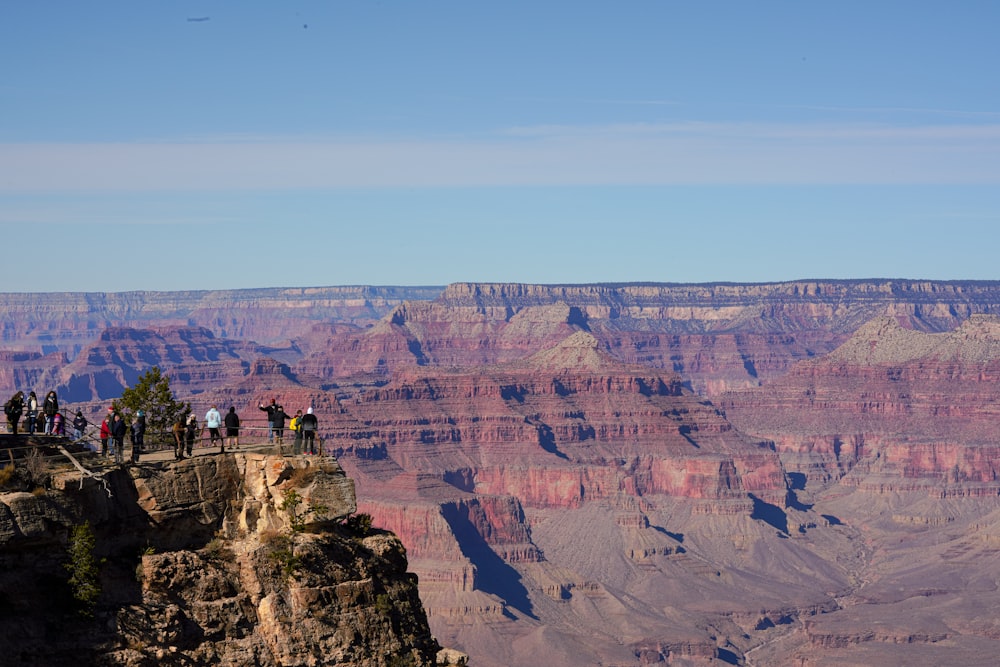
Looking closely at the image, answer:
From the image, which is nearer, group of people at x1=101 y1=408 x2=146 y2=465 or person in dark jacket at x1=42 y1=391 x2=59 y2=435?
group of people at x1=101 y1=408 x2=146 y2=465

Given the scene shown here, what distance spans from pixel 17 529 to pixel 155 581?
273cm

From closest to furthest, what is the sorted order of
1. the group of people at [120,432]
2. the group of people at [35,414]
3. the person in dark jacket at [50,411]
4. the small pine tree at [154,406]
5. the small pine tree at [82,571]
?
the small pine tree at [82,571] → the group of people at [120,432] → the group of people at [35,414] → the small pine tree at [154,406] → the person in dark jacket at [50,411]

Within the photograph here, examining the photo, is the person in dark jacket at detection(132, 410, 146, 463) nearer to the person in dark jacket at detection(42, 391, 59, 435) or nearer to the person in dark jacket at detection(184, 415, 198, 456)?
the person in dark jacket at detection(184, 415, 198, 456)

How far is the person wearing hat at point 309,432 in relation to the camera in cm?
3173

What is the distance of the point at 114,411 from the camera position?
31.9 metres

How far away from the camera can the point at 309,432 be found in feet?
105

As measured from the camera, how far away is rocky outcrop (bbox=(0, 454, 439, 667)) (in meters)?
25.7

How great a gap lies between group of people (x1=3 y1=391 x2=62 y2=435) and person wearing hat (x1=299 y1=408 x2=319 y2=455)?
462 cm

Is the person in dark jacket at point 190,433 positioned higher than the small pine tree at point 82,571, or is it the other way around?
the person in dark jacket at point 190,433

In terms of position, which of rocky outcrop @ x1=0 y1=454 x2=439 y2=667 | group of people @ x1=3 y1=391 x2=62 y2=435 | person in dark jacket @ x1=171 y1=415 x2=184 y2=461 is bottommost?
rocky outcrop @ x1=0 y1=454 x2=439 y2=667

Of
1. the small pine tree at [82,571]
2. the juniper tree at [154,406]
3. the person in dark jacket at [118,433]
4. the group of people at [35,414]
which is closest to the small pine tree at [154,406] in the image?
the juniper tree at [154,406]

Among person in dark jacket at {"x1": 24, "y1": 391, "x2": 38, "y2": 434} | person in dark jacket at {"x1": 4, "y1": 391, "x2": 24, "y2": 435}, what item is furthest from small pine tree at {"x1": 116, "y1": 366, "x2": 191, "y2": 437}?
person in dark jacket at {"x1": 24, "y1": 391, "x2": 38, "y2": 434}

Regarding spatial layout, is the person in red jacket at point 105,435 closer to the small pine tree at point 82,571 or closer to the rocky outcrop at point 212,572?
the rocky outcrop at point 212,572

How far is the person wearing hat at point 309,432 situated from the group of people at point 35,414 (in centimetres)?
462
